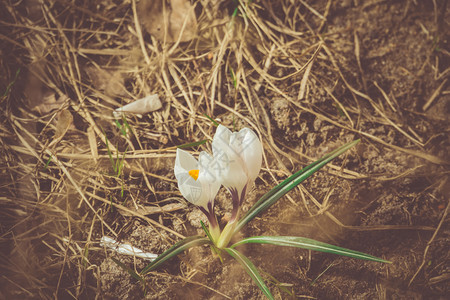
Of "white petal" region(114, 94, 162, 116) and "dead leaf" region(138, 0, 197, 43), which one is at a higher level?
"dead leaf" region(138, 0, 197, 43)

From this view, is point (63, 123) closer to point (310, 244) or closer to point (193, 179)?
point (193, 179)

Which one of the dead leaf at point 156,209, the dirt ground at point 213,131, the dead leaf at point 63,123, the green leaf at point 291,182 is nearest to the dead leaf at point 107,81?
the dirt ground at point 213,131

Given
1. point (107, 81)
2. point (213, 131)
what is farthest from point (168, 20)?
point (213, 131)

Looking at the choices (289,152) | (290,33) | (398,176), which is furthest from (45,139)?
(398,176)

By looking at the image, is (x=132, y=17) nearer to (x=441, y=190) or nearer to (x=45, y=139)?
(x=45, y=139)

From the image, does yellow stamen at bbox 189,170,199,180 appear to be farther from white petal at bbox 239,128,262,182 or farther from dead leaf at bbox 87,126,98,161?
dead leaf at bbox 87,126,98,161

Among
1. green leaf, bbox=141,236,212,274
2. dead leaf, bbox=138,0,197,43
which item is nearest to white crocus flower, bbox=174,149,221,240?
green leaf, bbox=141,236,212,274
